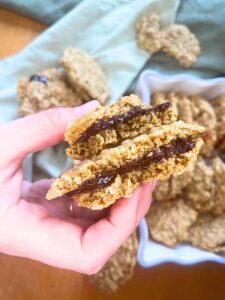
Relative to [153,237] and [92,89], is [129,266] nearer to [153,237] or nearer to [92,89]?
[153,237]

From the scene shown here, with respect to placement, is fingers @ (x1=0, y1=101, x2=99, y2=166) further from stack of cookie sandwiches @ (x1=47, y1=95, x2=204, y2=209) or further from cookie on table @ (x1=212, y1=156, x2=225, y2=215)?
cookie on table @ (x1=212, y1=156, x2=225, y2=215)

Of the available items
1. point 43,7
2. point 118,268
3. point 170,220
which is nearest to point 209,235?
point 170,220

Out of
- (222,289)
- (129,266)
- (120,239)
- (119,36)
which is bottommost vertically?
(222,289)

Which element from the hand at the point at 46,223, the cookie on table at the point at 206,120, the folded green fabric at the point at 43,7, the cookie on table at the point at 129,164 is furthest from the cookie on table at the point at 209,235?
the folded green fabric at the point at 43,7

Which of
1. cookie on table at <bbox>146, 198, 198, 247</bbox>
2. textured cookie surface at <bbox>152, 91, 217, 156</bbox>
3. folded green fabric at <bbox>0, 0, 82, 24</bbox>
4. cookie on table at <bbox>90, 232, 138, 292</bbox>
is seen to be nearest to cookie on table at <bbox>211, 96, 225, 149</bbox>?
textured cookie surface at <bbox>152, 91, 217, 156</bbox>

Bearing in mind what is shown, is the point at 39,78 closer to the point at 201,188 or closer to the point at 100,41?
the point at 100,41

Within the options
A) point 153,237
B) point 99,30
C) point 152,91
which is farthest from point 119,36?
point 153,237
